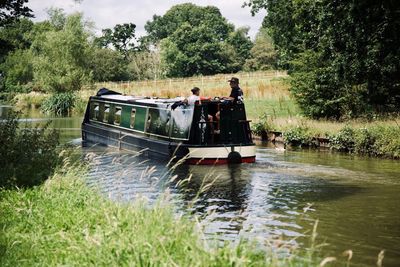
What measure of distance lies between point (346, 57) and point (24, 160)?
12975mm

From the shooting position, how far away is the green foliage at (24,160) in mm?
9547

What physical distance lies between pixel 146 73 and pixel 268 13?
44377mm

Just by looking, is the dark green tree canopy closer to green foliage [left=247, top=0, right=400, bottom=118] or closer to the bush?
green foliage [left=247, top=0, right=400, bottom=118]

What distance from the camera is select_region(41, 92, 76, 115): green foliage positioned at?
4588 cm

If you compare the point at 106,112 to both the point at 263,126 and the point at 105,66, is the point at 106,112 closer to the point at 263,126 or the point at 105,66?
the point at 263,126

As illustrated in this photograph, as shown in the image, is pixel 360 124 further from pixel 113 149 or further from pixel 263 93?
pixel 263 93

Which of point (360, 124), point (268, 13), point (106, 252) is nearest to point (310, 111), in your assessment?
point (360, 124)

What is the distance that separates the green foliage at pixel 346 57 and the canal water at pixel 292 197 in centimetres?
382

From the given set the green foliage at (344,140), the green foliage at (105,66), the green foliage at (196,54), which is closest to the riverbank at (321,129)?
the green foliage at (344,140)

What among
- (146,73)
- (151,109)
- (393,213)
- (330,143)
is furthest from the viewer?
(146,73)

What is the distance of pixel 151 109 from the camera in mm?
18906

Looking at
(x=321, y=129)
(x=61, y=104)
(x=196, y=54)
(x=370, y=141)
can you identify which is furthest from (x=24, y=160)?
(x=196, y=54)

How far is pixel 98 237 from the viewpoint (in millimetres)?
5305

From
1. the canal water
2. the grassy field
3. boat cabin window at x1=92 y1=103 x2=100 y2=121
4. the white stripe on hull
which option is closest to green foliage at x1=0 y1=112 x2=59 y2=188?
the canal water
